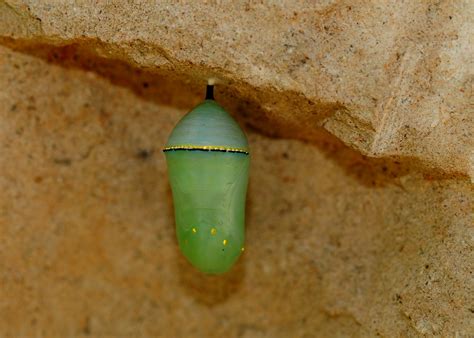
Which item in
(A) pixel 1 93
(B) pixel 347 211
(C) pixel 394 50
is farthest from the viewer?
(B) pixel 347 211

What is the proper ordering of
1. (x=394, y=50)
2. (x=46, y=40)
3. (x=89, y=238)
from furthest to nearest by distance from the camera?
(x=89, y=238) < (x=46, y=40) < (x=394, y=50)

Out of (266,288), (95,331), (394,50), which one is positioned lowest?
(95,331)

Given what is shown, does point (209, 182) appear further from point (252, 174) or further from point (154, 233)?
point (154, 233)

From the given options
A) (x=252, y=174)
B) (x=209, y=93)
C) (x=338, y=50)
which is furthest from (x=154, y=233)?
(x=338, y=50)

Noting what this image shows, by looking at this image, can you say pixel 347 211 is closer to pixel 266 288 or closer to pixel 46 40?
pixel 266 288

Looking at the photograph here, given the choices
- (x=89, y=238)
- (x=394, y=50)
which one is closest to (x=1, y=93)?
(x=89, y=238)

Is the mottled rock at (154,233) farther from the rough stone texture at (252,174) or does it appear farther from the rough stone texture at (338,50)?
the rough stone texture at (338,50)

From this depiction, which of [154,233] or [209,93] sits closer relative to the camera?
[209,93]

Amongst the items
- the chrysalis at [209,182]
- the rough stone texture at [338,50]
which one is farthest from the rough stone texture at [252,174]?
the chrysalis at [209,182]
